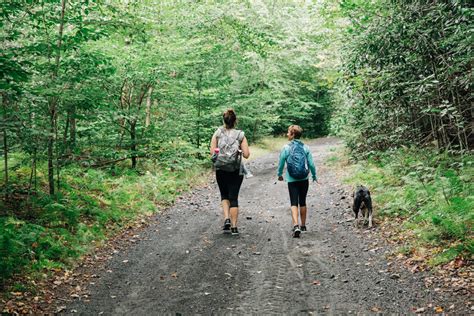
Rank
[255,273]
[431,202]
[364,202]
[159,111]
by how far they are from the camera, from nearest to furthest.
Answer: [255,273]
[431,202]
[364,202]
[159,111]

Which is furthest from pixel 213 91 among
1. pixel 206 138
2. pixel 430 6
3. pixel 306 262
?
pixel 306 262

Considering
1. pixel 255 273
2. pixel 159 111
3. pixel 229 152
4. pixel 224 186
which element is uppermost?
pixel 159 111

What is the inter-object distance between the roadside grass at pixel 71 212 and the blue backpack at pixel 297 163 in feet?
12.9

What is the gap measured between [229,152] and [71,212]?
345cm

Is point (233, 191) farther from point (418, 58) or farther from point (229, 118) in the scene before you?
point (418, 58)

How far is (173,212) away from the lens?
11078 millimetres

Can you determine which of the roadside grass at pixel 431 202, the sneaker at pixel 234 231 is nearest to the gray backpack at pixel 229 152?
the sneaker at pixel 234 231

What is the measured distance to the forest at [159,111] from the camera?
7.36m

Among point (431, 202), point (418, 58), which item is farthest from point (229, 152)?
point (418, 58)

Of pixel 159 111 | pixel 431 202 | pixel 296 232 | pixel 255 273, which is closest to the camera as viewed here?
pixel 255 273

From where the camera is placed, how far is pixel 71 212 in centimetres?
851

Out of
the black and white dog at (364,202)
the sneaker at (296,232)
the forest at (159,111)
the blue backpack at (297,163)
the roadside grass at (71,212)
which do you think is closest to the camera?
the roadside grass at (71,212)

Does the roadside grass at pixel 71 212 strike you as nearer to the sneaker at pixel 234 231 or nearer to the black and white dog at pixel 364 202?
the sneaker at pixel 234 231

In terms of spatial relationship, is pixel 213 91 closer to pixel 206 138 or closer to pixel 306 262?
pixel 206 138
